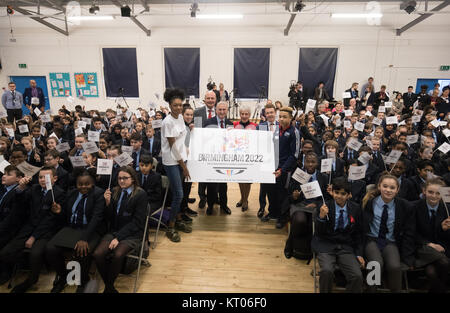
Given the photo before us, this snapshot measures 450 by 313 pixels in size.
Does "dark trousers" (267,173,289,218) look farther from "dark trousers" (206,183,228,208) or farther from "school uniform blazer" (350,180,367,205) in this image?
"school uniform blazer" (350,180,367,205)

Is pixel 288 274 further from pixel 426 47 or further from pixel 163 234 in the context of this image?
pixel 426 47

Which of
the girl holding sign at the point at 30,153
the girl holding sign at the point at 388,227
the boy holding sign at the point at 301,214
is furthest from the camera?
the girl holding sign at the point at 30,153

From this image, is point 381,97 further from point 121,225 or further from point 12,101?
point 12,101

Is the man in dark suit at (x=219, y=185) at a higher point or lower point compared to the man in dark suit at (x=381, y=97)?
lower

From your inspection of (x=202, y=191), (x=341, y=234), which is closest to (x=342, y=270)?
(x=341, y=234)

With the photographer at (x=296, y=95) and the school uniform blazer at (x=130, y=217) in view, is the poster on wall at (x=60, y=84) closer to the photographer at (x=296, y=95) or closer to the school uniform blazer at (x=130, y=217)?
the photographer at (x=296, y=95)

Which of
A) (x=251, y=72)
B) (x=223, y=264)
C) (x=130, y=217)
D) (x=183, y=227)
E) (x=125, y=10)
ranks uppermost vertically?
(x=125, y=10)

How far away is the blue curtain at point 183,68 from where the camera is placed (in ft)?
40.0

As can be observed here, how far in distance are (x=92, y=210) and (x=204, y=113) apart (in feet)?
7.19

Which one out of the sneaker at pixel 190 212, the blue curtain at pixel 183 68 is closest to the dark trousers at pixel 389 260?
the sneaker at pixel 190 212

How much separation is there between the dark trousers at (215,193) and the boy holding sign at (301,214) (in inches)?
42.0

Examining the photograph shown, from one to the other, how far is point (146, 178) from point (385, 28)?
42.0ft

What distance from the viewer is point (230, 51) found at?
1198 centimetres

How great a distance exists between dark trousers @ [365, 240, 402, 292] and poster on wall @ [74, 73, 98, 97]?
1368 centimetres
